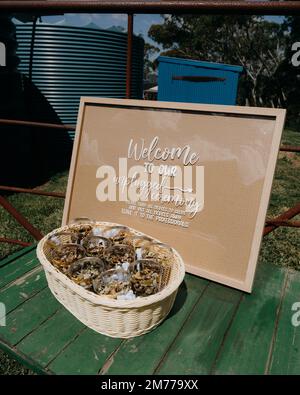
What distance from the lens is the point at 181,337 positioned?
1278 mm

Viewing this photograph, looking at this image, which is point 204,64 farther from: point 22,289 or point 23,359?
point 23,359

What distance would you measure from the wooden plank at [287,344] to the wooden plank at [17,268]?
1.23m

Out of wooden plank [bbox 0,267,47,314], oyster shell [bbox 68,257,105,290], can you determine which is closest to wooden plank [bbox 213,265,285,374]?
oyster shell [bbox 68,257,105,290]

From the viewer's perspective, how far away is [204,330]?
4.32 ft

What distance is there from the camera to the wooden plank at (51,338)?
120 cm

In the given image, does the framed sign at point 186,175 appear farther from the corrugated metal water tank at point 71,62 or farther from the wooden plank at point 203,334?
the corrugated metal water tank at point 71,62

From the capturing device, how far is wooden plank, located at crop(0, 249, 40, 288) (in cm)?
165

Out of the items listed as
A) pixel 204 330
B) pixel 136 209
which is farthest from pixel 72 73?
pixel 204 330

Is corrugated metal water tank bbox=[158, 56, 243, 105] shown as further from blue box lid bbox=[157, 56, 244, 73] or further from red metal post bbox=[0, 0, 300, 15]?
red metal post bbox=[0, 0, 300, 15]

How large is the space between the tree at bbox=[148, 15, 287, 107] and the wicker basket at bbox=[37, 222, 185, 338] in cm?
2327

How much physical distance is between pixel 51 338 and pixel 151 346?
1.28 ft

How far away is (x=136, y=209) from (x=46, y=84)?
5.79 metres

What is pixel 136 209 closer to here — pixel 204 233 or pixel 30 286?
pixel 204 233
